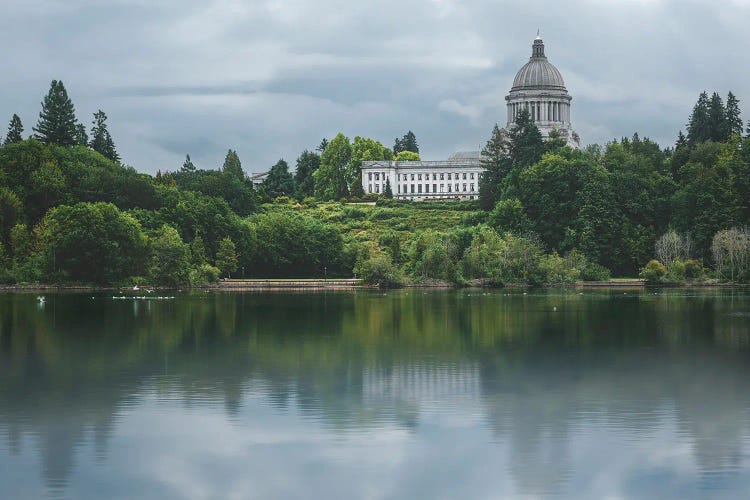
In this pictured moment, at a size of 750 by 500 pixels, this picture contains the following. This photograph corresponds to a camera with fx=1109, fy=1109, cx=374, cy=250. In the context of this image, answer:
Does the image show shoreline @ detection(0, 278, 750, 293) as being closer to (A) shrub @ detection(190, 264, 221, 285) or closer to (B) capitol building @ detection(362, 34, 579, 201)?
(A) shrub @ detection(190, 264, 221, 285)

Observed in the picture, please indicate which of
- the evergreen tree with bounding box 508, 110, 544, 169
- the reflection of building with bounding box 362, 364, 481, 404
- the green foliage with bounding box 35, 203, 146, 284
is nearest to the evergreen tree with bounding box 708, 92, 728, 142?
the evergreen tree with bounding box 508, 110, 544, 169

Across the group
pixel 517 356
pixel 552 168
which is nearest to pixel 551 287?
pixel 552 168

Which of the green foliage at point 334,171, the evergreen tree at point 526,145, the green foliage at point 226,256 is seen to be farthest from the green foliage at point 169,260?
the green foliage at point 334,171

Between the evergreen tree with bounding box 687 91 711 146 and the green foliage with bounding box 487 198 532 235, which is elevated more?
the evergreen tree with bounding box 687 91 711 146

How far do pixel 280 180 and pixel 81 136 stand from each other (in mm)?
38207

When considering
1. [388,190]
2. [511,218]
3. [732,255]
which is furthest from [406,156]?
[732,255]

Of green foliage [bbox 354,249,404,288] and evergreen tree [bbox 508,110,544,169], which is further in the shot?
evergreen tree [bbox 508,110,544,169]

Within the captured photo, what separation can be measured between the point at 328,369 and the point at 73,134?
9150 centimetres

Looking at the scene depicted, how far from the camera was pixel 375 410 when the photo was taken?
78.1 feet

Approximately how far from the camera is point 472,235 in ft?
298

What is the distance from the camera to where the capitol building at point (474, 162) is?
534 ft

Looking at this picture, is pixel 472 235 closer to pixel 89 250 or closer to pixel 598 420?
pixel 89 250

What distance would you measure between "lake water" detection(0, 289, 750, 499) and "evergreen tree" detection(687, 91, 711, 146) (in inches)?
2842

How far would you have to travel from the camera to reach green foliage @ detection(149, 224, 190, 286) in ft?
268
